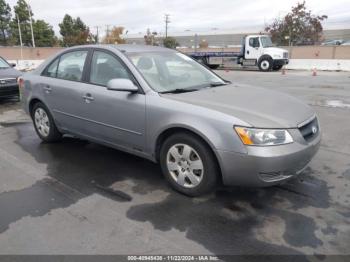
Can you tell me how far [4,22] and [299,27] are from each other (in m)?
50.4

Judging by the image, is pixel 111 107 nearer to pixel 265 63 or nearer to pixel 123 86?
pixel 123 86

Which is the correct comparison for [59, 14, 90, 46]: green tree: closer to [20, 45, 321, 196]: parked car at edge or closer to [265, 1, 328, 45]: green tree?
[265, 1, 328, 45]: green tree

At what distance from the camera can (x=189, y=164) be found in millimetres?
3549

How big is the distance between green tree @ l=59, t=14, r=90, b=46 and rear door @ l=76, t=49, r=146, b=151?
64.1 meters

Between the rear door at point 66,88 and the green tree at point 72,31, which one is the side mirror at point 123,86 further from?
the green tree at point 72,31

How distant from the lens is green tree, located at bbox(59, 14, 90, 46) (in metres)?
65.1

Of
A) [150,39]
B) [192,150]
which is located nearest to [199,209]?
[192,150]

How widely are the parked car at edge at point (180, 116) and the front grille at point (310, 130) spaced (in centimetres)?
1

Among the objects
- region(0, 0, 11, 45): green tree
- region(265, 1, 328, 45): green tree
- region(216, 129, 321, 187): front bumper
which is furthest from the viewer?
region(0, 0, 11, 45): green tree

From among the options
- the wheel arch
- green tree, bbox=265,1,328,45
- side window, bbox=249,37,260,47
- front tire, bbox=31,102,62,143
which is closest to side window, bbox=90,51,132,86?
Answer: the wheel arch

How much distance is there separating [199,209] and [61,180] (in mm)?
1776

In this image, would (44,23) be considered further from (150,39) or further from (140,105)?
(140,105)

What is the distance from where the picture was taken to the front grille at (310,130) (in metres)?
3.42

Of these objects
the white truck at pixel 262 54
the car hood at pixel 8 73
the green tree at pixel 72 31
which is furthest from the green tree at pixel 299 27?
the car hood at pixel 8 73
